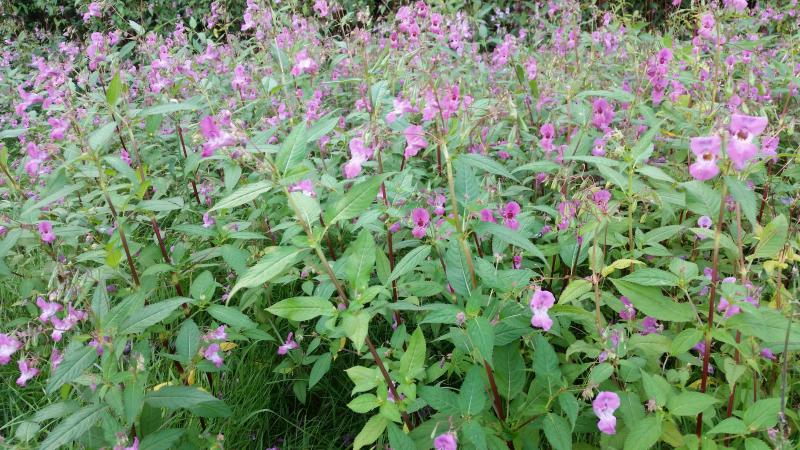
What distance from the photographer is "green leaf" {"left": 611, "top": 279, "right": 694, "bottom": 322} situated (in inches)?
57.9

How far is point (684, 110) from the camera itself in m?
2.49

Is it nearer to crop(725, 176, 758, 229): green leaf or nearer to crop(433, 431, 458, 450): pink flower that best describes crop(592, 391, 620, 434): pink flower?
crop(433, 431, 458, 450): pink flower

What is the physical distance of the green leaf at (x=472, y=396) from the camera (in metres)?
1.53

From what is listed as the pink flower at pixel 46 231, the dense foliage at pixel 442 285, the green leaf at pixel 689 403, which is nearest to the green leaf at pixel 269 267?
the dense foliage at pixel 442 285

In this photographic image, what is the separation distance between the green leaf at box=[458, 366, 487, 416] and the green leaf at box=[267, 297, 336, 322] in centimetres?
43

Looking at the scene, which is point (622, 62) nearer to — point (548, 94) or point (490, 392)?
point (548, 94)

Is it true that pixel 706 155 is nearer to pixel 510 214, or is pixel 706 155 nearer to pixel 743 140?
pixel 743 140

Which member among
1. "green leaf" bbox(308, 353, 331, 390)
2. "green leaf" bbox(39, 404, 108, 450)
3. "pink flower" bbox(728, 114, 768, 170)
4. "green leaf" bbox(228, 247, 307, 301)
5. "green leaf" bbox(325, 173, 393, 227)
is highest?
"pink flower" bbox(728, 114, 768, 170)

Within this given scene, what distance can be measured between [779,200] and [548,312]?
162cm

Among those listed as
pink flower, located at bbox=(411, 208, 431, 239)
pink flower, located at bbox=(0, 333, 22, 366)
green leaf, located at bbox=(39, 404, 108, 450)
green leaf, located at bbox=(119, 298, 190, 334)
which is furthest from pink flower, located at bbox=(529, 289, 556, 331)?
pink flower, located at bbox=(0, 333, 22, 366)

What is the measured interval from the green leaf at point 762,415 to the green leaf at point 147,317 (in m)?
1.60

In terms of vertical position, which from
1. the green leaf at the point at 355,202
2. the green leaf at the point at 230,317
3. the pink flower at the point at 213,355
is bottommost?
the pink flower at the point at 213,355

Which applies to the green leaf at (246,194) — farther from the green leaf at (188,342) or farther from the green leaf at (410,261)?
the green leaf at (188,342)

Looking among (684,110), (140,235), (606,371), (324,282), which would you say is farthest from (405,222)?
(140,235)
